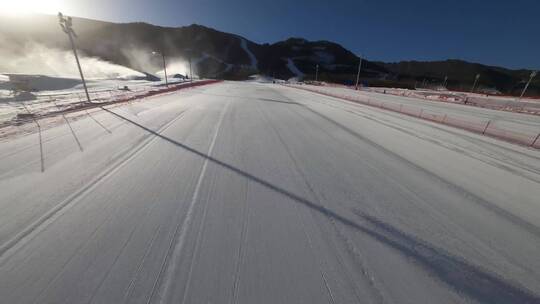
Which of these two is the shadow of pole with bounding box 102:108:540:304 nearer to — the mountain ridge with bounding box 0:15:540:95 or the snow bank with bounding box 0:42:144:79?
the snow bank with bounding box 0:42:144:79

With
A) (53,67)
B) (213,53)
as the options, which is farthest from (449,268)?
(213,53)

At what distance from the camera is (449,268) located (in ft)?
7.82

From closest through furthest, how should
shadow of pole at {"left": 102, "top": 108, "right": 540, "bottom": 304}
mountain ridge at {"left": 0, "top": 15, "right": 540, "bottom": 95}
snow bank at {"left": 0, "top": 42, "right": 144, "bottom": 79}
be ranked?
shadow of pole at {"left": 102, "top": 108, "right": 540, "bottom": 304} → snow bank at {"left": 0, "top": 42, "right": 144, "bottom": 79} → mountain ridge at {"left": 0, "top": 15, "right": 540, "bottom": 95}

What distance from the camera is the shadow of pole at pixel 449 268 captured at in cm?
211

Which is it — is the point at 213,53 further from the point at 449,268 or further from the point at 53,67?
the point at 449,268

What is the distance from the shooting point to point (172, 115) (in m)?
10.1

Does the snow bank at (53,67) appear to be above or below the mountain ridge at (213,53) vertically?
below

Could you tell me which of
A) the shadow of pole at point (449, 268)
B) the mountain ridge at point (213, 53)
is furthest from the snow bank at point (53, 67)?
the shadow of pole at point (449, 268)

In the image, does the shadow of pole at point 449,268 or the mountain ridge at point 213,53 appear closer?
the shadow of pole at point 449,268

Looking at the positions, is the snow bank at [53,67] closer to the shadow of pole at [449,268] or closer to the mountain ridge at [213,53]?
the mountain ridge at [213,53]

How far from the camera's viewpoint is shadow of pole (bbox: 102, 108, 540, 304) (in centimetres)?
211

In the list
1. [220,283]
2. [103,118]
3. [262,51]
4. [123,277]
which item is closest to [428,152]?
[220,283]

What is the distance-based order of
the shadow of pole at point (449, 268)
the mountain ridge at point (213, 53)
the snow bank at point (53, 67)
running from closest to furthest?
the shadow of pole at point (449, 268) < the snow bank at point (53, 67) < the mountain ridge at point (213, 53)

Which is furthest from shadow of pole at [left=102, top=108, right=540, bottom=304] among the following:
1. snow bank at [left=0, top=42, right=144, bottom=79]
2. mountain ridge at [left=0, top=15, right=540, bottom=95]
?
mountain ridge at [left=0, top=15, right=540, bottom=95]
